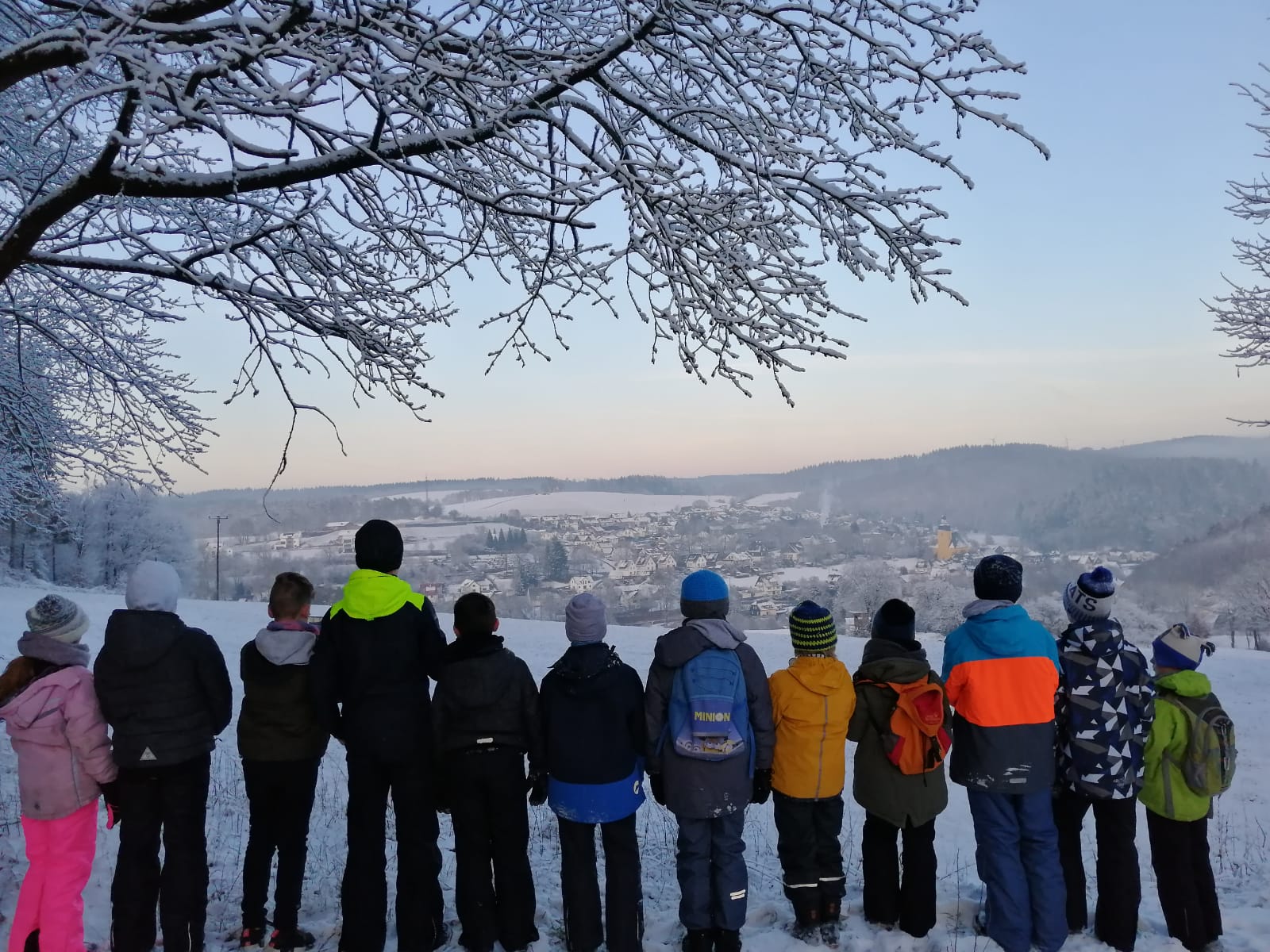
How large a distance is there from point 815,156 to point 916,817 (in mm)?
3232

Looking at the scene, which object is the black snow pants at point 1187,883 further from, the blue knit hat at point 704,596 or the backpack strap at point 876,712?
the blue knit hat at point 704,596

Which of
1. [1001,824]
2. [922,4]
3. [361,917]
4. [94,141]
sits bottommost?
[361,917]

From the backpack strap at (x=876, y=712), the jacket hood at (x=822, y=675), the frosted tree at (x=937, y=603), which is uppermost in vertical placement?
the jacket hood at (x=822, y=675)

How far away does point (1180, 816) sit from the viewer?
379 cm

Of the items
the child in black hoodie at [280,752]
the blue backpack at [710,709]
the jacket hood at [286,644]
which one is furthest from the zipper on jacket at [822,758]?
the jacket hood at [286,644]

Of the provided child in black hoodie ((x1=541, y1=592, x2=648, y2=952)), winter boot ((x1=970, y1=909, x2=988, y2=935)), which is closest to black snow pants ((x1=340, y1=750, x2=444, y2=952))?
child in black hoodie ((x1=541, y1=592, x2=648, y2=952))

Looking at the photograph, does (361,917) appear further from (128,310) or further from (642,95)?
(128,310)

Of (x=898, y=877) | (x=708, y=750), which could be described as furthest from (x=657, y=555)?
(x=708, y=750)

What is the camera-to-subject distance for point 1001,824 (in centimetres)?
377

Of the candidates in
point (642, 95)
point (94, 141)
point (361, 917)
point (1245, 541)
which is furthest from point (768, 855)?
point (1245, 541)

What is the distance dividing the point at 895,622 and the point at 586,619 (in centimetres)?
161

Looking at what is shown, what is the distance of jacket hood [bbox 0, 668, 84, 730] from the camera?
11.3 ft

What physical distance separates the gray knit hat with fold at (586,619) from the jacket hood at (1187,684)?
2885 mm

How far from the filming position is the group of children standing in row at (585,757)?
3.57m
